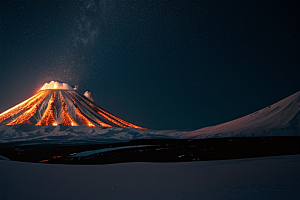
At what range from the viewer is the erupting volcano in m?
47.7

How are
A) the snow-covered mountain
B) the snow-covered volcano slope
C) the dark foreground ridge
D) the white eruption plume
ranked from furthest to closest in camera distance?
the white eruption plume, the snow-covered mountain, the snow-covered volcano slope, the dark foreground ridge

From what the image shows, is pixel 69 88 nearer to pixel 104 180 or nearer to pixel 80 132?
pixel 80 132

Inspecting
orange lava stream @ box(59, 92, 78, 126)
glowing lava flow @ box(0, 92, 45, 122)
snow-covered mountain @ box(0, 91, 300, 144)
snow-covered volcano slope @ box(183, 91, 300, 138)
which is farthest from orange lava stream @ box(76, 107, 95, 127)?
snow-covered volcano slope @ box(183, 91, 300, 138)

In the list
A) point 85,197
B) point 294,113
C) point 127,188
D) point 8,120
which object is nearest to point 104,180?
point 127,188

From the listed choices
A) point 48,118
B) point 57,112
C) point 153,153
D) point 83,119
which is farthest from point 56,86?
point 153,153

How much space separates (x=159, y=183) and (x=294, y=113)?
28.0 metres

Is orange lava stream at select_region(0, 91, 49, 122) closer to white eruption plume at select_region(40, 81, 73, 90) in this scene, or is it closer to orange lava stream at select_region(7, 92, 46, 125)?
orange lava stream at select_region(7, 92, 46, 125)

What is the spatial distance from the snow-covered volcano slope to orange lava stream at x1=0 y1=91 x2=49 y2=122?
109 ft

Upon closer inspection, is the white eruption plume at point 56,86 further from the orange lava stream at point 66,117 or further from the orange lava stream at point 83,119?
the orange lava stream at point 83,119

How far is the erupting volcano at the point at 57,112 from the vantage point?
47.7 meters

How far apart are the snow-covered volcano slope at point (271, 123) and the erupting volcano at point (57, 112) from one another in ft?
75.7

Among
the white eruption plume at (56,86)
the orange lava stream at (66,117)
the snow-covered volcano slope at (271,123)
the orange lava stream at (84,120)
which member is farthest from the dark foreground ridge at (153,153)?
the white eruption plume at (56,86)

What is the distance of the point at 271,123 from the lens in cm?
2991

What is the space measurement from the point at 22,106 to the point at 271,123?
44.2 metres
